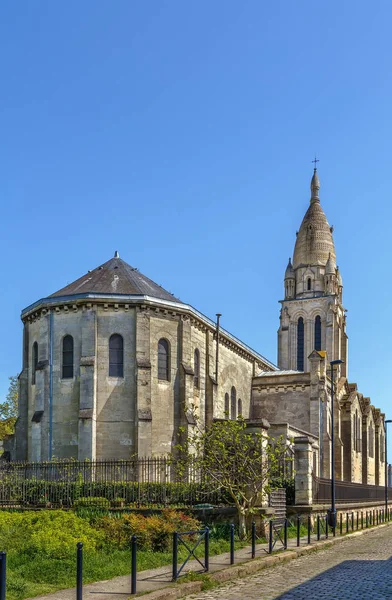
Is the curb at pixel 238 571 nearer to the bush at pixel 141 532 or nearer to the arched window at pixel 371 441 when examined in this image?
the bush at pixel 141 532

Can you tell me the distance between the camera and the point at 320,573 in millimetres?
15094

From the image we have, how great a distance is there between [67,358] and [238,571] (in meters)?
22.8

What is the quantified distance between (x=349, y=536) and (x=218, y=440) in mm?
7019

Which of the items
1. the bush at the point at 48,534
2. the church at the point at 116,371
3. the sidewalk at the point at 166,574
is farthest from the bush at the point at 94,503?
the church at the point at 116,371

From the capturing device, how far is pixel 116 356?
35750mm

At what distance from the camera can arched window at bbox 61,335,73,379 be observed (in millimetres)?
35625

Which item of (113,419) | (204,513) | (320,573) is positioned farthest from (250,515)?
(113,419)

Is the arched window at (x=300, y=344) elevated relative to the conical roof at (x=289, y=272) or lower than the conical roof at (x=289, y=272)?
lower

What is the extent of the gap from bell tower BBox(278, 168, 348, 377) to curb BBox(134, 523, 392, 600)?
49898 millimetres

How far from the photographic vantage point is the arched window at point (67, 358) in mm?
35625

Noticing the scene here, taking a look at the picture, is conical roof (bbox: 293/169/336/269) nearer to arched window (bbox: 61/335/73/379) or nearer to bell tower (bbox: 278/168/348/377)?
bell tower (bbox: 278/168/348/377)

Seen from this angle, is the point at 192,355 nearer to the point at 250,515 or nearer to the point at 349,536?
the point at 349,536

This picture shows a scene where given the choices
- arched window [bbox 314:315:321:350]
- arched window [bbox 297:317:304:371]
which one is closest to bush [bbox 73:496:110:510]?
arched window [bbox 297:317:304:371]

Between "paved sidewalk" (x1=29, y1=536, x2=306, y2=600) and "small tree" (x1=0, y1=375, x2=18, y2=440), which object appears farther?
"small tree" (x1=0, y1=375, x2=18, y2=440)
